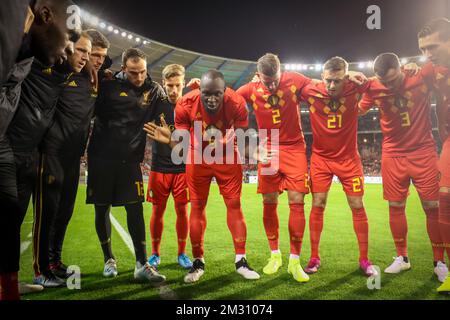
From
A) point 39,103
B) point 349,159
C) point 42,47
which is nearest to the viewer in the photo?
point 42,47

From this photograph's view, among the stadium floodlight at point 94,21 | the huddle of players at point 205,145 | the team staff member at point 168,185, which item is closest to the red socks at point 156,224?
the team staff member at point 168,185

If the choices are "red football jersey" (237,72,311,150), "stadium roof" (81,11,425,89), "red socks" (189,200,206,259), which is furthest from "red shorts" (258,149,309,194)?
"stadium roof" (81,11,425,89)

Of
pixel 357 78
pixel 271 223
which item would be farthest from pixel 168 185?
pixel 357 78

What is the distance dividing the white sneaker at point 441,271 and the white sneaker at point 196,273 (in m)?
2.26

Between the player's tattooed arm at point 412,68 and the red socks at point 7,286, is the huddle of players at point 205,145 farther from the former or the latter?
the red socks at point 7,286

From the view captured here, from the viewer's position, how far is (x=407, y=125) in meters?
3.52

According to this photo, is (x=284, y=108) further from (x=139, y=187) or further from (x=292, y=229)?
(x=139, y=187)

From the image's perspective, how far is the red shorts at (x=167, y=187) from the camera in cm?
394

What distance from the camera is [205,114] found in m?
3.37

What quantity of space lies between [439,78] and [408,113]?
0.43 metres

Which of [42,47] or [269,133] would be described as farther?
[269,133]
